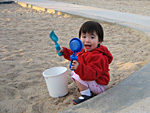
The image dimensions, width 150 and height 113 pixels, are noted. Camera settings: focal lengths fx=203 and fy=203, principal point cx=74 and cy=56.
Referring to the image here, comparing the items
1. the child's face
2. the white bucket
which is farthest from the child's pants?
the child's face

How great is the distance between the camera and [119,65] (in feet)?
10.4

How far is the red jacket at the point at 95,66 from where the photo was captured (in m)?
1.88

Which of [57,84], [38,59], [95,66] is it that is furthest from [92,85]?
[38,59]

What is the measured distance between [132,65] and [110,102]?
4.30 ft

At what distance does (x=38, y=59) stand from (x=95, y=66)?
1.76 metres

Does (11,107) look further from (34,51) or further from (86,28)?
(34,51)

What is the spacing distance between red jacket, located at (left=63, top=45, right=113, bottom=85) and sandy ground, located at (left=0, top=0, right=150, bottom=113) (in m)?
0.43

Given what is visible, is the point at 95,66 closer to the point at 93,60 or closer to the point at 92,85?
the point at 93,60

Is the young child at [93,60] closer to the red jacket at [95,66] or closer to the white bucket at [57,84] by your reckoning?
the red jacket at [95,66]

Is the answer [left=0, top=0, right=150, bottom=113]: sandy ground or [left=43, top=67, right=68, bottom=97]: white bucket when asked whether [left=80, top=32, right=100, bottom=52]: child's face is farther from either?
[left=0, top=0, right=150, bottom=113]: sandy ground

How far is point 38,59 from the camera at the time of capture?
3.52 meters

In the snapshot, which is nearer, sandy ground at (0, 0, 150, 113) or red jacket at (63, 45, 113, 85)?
red jacket at (63, 45, 113, 85)

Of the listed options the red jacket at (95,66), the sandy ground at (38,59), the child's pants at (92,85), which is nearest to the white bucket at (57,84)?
the sandy ground at (38,59)

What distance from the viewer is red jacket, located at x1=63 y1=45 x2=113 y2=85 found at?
6.17 ft
